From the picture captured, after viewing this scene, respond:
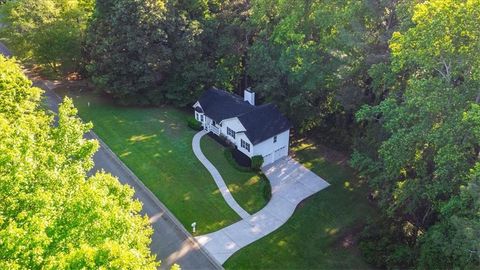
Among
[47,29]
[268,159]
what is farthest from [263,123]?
[47,29]

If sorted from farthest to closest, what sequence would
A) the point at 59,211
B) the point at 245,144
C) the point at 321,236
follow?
the point at 245,144 < the point at 321,236 < the point at 59,211

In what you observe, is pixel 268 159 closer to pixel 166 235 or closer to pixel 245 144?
pixel 245 144

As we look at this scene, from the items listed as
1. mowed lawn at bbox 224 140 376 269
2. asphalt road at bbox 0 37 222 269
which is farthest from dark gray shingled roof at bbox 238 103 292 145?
asphalt road at bbox 0 37 222 269

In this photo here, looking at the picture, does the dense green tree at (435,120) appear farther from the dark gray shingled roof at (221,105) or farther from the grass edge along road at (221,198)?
the dark gray shingled roof at (221,105)

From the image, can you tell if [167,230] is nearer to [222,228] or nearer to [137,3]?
[222,228]

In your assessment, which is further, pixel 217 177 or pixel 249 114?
pixel 249 114

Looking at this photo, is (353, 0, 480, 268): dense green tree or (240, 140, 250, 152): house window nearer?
(353, 0, 480, 268): dense green tree

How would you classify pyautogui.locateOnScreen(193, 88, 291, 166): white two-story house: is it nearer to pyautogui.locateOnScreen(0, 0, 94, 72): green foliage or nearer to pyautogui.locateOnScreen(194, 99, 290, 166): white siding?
pyautogui.locateOnScreen(194, 99, 290, 166): white siding

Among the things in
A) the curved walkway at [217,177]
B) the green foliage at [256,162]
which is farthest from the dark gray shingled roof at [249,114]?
the curved walkway at [217,177]
